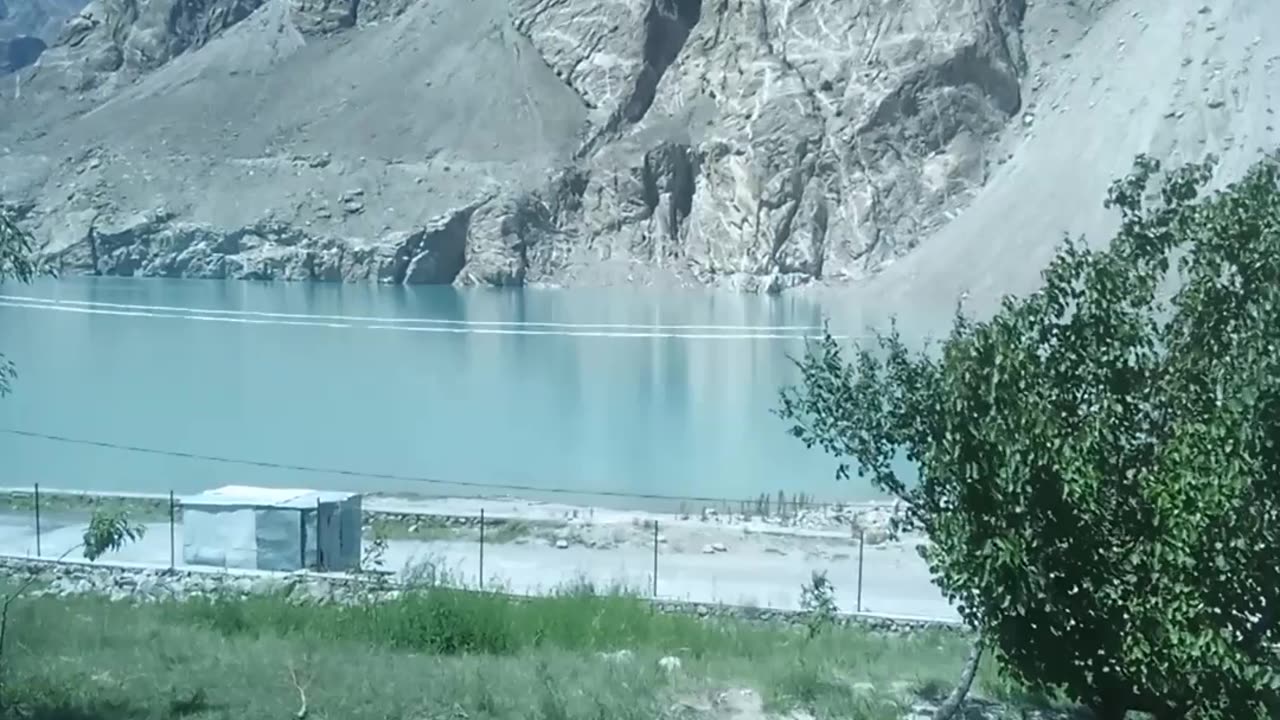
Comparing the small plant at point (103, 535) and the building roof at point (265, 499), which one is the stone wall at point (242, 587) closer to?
the small plant at point (103, 535)

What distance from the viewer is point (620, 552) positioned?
59.7 feet

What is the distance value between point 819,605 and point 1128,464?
22.2 ft

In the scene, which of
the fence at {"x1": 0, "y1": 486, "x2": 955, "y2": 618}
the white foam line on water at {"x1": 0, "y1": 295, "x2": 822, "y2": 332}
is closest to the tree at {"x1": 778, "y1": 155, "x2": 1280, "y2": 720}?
the fence at {"x1": 0, "y1": 486, "x2": 955, "y2": 618}

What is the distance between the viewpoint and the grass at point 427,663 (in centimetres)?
677

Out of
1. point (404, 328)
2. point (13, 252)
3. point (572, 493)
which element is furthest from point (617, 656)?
point (404, 328)

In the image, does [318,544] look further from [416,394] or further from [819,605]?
[416,394]

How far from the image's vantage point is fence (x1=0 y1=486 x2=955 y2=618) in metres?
15.6

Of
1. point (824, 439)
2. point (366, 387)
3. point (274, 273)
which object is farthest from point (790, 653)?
point (274, 273)

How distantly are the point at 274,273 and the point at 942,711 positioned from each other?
73.0 metres

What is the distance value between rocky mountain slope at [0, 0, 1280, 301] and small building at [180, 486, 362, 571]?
40756 mm

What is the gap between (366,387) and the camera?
3766 centimetres

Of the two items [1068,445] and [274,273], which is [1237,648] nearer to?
[1068,445]

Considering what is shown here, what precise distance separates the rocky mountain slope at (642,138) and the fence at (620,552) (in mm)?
36978

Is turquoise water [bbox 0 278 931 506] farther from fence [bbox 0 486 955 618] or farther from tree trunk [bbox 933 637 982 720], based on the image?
tree trunk [bbox 933 637 982 720]
